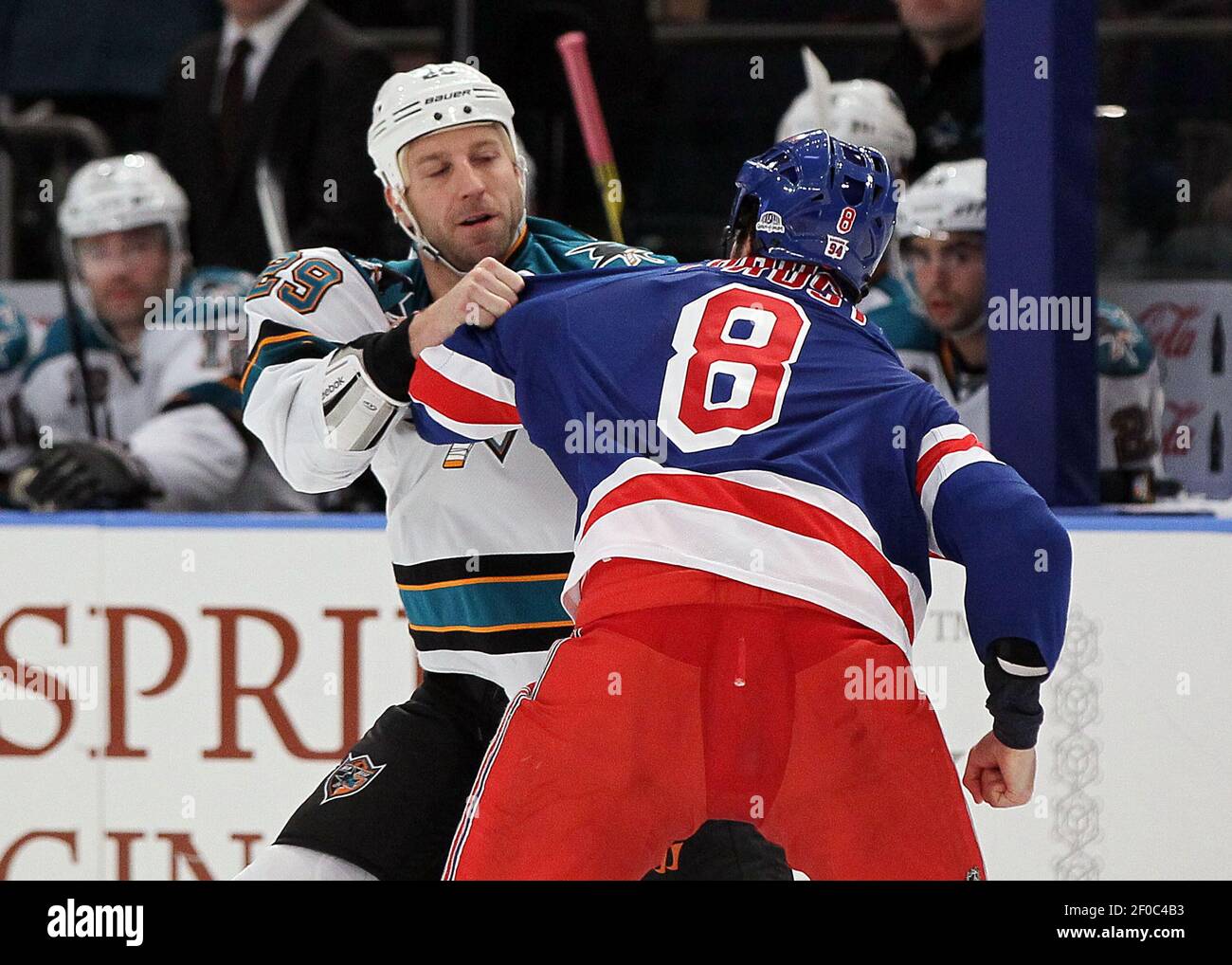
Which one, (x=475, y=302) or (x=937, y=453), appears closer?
(x=937, y=453)

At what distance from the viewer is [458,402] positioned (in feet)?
6.39

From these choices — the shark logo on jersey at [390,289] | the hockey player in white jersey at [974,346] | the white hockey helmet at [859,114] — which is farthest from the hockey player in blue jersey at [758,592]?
the white hockey helmet at [859,114]

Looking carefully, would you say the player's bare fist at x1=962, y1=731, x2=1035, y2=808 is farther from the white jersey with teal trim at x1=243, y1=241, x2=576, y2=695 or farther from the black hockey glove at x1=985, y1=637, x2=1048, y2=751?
the white jersey with teal trim at x1=243, y1=241, x2=576, y2=695

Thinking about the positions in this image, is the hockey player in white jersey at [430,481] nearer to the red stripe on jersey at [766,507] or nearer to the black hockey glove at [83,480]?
the red stripe on jersey at [766,507]

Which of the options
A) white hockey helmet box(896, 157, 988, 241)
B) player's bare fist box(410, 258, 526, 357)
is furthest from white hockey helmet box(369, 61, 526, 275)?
white hockey helmet box(896, 157, 988, 241)

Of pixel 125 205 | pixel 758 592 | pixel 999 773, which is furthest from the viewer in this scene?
pixel 125 205

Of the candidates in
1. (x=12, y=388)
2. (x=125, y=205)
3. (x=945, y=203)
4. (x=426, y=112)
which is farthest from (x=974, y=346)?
(x=12, y=388)

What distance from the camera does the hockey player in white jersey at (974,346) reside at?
312 centimetres

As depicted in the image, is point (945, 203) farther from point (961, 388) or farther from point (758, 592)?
point (758, 592)

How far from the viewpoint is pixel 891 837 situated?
1.69 metres

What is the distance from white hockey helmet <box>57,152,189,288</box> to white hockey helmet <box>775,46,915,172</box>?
129 centimetres

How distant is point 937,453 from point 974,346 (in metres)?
1.48

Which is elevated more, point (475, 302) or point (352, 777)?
point (475, 302)
